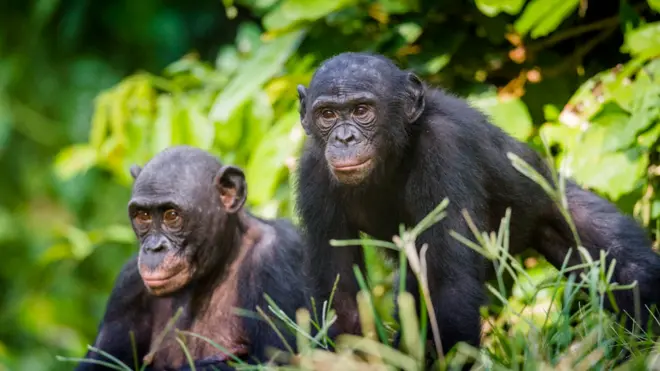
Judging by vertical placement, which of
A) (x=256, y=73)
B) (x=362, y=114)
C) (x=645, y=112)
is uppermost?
(x=256, y=73)

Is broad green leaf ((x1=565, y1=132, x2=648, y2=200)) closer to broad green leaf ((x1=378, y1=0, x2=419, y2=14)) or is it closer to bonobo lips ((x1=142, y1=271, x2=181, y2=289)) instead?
broad green leaf ((x1=378, y1=0, x2=419, y2=14))

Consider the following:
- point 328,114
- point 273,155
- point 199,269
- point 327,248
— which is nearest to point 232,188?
point 199,269

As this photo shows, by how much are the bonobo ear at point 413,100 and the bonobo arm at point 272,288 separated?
2.91ft

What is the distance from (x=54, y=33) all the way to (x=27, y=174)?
145 cm

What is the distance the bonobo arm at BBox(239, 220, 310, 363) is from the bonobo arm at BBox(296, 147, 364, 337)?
17 centimetres

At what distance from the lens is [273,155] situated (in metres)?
6.73

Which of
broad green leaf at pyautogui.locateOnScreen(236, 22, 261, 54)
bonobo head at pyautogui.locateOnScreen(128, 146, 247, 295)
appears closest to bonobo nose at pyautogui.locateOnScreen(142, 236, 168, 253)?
bonobo head at pyautogui.locateOnScreen(128, 146, 247, 295)

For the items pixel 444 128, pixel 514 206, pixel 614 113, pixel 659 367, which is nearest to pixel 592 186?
pixel 614 113

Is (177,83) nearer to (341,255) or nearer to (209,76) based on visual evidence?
(209,76)

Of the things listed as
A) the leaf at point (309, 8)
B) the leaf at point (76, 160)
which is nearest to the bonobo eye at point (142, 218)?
the leaf at point (309, 8)

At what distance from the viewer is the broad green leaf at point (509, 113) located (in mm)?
5996

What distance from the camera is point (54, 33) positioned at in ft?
34.8

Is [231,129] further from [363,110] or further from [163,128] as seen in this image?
[363,110]

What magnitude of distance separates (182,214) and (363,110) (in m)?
1.08
